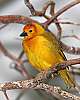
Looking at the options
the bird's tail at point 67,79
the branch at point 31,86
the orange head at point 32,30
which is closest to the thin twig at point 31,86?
the branch at point 31,86

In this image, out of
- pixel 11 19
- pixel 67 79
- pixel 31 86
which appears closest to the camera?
pixel 31 86

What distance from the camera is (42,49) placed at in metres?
1.04

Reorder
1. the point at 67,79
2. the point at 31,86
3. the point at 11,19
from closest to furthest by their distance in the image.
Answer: the point at 31,86, the point at 11,19, the point at 67,79

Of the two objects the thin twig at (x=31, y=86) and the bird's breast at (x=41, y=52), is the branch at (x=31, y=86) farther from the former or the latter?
the bird's breast at (x=41, y=52)

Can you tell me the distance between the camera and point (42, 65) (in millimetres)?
1058

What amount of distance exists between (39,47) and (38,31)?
0.08 metres

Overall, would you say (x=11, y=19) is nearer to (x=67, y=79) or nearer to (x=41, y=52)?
(x=41, y=52)

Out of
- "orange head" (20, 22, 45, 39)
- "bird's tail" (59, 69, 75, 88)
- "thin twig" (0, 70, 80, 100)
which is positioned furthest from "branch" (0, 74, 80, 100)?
"orange head" (20, 22, 45, 39)

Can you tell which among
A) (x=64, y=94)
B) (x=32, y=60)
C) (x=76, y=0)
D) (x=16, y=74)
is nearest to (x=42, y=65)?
(x=32, y=60)

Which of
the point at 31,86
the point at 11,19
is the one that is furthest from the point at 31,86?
the point at 11,19

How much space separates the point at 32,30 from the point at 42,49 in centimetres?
8

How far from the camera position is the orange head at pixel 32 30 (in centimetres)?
107

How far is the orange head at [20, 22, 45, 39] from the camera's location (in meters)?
1.07

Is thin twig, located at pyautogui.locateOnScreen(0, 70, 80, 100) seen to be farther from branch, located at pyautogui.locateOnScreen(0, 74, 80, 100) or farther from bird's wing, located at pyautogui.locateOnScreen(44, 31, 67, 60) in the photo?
bird's wing, located at pyautogui.locateOnScreen(44, 31, 67, 60)
